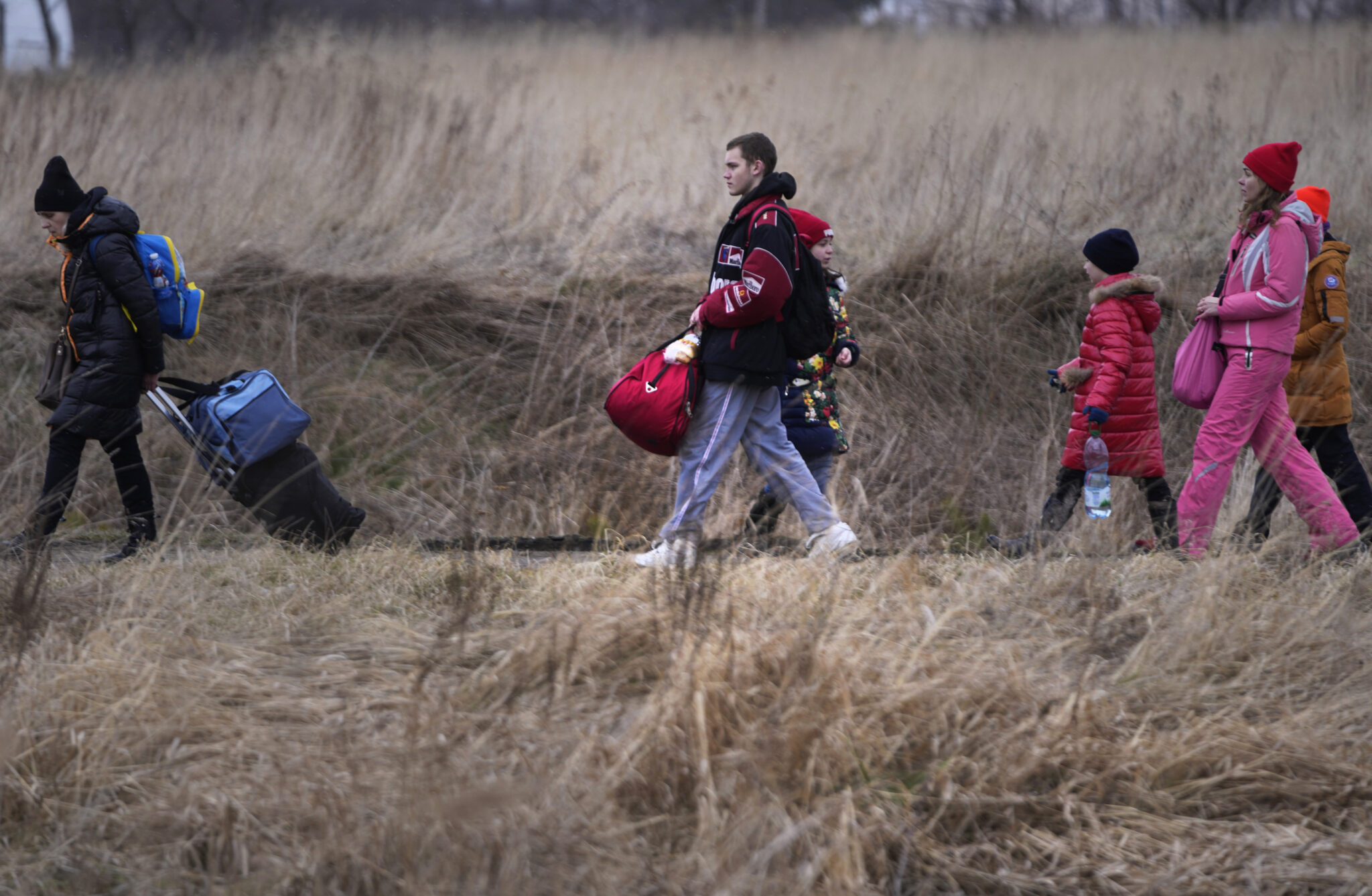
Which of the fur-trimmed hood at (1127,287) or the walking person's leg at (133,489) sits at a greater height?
the fur-trimmed hood at (1127,287)

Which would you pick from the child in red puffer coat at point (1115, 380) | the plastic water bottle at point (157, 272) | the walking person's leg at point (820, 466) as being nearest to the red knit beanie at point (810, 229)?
the walking person's leg at point (820, 466)

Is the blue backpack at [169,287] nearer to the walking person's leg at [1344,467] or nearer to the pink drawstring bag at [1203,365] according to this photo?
the pink drawstring bag at [1203,365]

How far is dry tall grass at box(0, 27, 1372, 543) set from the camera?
683 centimetres

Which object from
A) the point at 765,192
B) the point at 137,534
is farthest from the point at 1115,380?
the point at 137,534

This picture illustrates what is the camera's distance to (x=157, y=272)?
16.8ft

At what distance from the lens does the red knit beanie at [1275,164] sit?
4.59m

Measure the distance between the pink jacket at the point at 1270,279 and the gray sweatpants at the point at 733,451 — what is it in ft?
6.30

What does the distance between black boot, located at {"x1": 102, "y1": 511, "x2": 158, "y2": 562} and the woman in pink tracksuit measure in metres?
4.70

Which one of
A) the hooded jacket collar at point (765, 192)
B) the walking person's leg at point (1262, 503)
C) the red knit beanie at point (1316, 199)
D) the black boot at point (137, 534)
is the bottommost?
the black boot at point (137, 534)

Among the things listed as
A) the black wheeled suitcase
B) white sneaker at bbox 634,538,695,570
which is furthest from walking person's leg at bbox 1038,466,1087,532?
the black wheeled suitcase

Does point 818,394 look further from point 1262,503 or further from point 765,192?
point 1262,503

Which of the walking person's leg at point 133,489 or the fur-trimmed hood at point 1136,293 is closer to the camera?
the fur-trimmed hood at point 1136,293

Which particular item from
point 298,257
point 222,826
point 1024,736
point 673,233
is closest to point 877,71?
point 673,233

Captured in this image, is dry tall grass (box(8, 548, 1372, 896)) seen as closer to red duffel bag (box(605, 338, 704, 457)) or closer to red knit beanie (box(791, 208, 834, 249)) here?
red duffel bag (box(605, 338, 704, 457))
